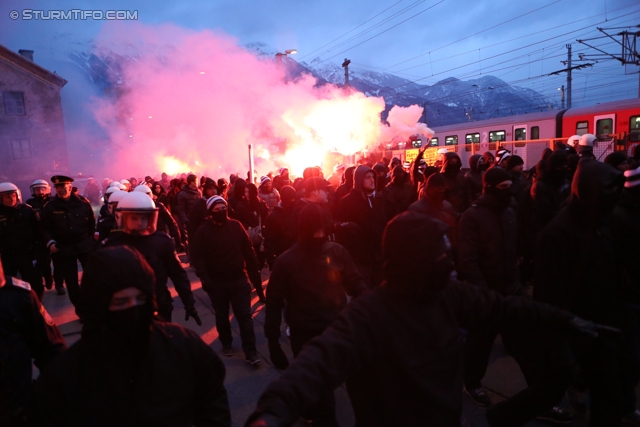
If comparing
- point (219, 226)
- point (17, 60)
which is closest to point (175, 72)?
point (17, 60)

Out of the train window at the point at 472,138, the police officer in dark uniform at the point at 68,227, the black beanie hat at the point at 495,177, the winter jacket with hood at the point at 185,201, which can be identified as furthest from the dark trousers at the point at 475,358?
the train window at the point at 472,138

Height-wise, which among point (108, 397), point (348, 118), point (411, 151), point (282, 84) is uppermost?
point (282, 84)

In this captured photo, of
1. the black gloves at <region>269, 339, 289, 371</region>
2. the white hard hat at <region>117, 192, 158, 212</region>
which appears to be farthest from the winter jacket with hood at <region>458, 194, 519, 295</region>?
the white hard hat at <region>117, 192, 158, 212</region>

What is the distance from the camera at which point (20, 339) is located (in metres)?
2.13

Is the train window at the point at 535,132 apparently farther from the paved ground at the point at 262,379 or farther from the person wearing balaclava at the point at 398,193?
the paved ground at the point at 262,379

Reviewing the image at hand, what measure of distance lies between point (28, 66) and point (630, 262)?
37307 mm

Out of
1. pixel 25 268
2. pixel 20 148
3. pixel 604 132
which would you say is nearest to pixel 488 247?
pixel 25 268

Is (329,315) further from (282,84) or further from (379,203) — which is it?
(282,84)

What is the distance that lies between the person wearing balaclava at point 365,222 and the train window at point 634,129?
13201 millimetres

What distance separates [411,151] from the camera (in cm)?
1581

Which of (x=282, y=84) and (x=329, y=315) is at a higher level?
(x=282, y=84)

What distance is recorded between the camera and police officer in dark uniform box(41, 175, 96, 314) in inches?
247

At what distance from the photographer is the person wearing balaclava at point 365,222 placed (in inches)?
197

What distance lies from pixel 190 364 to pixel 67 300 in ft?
23.3
